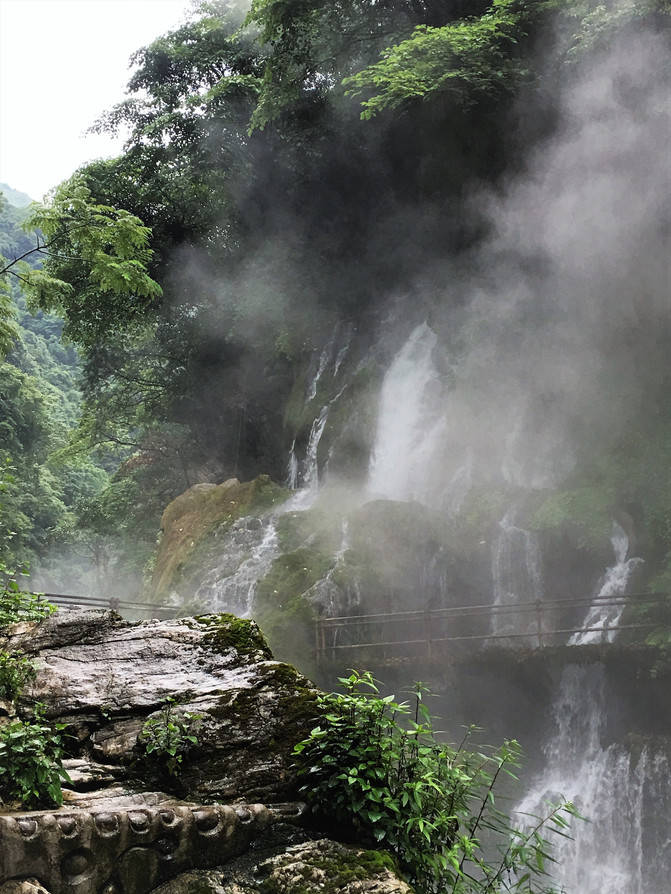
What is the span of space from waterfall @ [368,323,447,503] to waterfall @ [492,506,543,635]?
8.52ft

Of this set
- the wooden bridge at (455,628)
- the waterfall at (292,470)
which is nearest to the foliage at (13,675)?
the wooden bridge at (455,628)

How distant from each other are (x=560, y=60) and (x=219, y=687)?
13832 millimetres

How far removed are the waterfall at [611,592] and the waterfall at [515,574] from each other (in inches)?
37.2

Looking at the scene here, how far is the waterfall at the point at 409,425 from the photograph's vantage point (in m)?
16.5

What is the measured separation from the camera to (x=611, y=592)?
485 inches

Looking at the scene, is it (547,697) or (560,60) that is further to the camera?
(560,60)

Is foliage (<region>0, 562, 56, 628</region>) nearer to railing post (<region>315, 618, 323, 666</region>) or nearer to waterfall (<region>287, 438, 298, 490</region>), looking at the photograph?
railing post (<region>315, 618, 323, 666</region>)

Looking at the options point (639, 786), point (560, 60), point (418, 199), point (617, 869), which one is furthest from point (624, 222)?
point (617, 869)

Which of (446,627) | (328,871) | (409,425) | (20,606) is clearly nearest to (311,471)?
(409,425)

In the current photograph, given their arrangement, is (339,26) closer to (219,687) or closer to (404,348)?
(404,348)

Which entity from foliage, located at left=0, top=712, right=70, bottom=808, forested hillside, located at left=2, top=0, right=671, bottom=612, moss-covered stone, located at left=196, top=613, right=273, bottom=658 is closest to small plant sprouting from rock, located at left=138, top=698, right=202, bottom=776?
foliage, located at left=0, top=712, right=70, bottom=808

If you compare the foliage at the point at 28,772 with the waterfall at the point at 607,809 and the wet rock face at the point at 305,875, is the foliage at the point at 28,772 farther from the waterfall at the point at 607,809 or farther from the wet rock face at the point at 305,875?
the waterfall at the point at 607,809

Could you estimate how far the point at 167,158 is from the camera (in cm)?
2180

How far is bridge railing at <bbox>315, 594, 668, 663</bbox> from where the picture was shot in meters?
11.7
